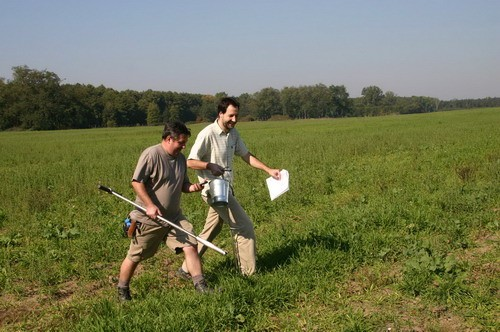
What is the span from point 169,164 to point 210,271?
166cm

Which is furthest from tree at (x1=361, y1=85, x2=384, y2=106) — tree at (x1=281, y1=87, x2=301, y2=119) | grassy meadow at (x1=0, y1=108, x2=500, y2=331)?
grassy meadow at (x1=0, y1=108, x2=500, y2=331)

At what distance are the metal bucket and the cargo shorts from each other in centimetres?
42

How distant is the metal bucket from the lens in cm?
443

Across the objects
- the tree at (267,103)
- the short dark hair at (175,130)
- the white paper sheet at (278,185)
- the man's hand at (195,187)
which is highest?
the tree at (267,103)

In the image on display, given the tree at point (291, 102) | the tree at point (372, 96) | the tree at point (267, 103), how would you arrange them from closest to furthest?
the tree at point (267, 103) → the tree at point (291, 102) → the tree at point (372, 96)

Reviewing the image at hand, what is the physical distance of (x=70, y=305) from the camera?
14.1 feet

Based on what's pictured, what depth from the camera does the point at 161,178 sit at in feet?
13.5

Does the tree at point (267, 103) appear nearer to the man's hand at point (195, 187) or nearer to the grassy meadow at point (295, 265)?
the grassy meadow at point (295, 265)

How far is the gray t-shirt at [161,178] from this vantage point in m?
4.01

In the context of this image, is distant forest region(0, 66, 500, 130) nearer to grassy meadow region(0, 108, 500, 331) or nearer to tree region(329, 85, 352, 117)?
tree region(329, 85, 352, 117)

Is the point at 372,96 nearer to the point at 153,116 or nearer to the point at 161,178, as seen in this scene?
the point at 153,116

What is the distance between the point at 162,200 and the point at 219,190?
0.62m

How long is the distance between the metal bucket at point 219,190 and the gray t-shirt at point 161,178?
33cm

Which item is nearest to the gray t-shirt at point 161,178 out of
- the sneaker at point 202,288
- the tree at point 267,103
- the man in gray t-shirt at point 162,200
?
the man in gray t-shirt at point 162,200
